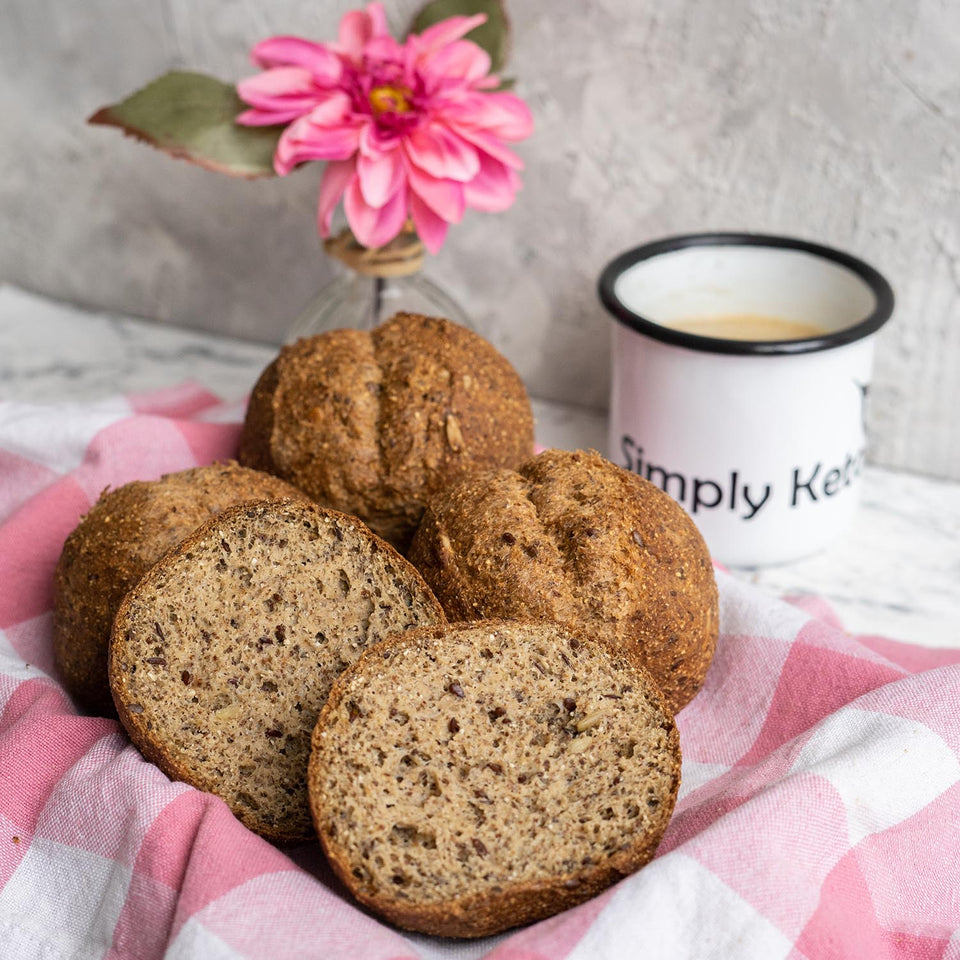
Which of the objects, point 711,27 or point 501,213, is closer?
point 711,27

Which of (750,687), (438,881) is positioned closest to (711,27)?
(750,687)

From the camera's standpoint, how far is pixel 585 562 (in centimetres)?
138

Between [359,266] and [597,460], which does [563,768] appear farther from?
[359,266]

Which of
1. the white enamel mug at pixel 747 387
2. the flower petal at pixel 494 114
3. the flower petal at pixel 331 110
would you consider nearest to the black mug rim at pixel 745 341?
the white enamel mug at pixel 747 387

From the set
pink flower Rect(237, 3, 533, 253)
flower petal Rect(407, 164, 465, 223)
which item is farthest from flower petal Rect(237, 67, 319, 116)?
flower petal Rect(407, 164, 465, 223)

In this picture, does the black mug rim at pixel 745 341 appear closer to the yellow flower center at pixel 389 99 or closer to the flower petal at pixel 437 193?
the flower petal at pixel 437 193

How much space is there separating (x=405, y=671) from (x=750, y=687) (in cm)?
53

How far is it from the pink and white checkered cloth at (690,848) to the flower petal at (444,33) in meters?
1.15

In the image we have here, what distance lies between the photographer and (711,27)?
6.98 feet

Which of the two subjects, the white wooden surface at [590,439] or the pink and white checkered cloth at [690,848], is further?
the white wooden surface at [590,439]

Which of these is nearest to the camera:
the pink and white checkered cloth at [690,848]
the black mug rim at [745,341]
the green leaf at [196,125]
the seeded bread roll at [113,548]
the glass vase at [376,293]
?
the pink and white checkered cloth at [690,848]

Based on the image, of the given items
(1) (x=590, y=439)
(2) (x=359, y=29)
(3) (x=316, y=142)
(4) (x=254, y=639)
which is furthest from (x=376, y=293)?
(4) (x=254, y=639)

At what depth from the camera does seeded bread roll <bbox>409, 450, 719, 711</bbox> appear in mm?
1371

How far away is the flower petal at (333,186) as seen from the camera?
1.98 m
